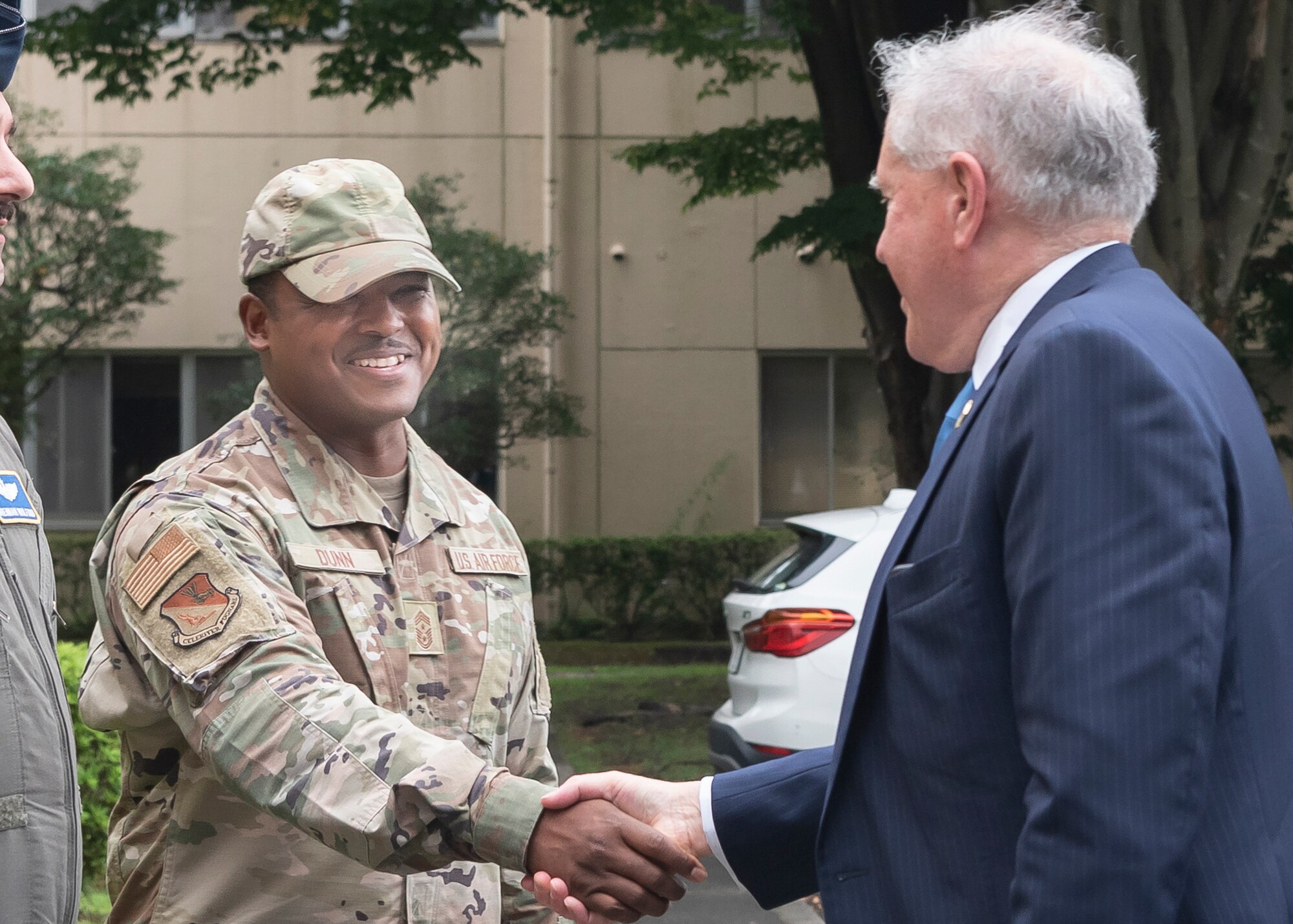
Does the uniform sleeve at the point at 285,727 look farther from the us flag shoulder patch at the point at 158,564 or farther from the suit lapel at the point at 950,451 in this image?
the suit lapel at the point at 950,451

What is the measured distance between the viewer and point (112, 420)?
16703 millimetres

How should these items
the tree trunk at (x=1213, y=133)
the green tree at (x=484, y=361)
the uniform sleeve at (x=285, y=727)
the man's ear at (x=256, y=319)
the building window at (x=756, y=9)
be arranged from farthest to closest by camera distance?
the green tree at (x=484, y=361) < the building window at (x=756, y=9) < the tree trunk at (x=1213, y=133) < the man's ear at (x=256, y=319) < the uniform sleeve at (x=285, y=727)

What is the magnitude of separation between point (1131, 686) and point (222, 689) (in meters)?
1.40

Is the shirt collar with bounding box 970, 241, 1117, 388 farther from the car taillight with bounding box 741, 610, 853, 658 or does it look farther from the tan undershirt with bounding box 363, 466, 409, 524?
the car taillight with bounding box 741, 610, 853, 658

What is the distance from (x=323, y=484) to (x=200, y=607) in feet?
1.21

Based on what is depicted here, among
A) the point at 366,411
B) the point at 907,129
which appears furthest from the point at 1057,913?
the point at 366,411

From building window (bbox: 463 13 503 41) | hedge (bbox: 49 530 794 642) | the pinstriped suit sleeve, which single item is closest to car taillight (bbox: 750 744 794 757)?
the pinstriped suit sleeve

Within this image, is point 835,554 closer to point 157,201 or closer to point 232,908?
point 232,908

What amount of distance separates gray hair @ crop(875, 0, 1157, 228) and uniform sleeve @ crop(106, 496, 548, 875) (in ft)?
4.00

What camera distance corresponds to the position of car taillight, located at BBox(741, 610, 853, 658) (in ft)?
22.9

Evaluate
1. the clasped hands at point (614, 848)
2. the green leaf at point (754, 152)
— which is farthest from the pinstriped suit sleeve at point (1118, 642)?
the green leaf at point (754, 152)

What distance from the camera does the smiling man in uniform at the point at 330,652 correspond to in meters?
2.31

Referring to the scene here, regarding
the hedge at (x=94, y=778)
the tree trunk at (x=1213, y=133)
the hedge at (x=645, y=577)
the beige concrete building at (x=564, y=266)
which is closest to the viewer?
the hedge at (x=94, y=778)

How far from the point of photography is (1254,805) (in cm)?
174
